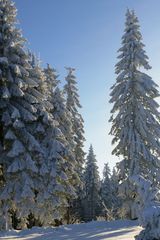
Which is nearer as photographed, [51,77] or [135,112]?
[135,112]

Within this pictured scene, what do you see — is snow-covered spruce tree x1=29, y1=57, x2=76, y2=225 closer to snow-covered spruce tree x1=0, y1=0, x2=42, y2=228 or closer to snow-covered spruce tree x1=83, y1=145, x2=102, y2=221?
snow-covered spruce tree x1=0, y1=0, x2=42, y2=228

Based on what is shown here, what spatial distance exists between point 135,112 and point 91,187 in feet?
116

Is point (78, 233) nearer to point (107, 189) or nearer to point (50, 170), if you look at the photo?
point (50, 170)

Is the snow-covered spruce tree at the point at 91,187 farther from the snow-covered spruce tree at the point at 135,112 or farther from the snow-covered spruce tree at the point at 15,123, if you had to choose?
the snow-covered spruce tree at the point at 15,123

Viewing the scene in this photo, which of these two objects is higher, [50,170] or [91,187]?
[91,187]

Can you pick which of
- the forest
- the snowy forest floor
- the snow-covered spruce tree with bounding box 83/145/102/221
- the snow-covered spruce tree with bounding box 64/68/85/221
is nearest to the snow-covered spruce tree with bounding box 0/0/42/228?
the forest

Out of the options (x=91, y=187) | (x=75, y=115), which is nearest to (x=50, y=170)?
(x=75, y=115)

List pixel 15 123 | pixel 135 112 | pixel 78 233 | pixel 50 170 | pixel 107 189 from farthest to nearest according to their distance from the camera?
pixel 107 189, pixel 135 112, pixel 50 170, pixel 15 123, pixel 78 233

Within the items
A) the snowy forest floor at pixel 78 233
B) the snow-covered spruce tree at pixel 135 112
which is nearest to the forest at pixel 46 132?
the snow-covered spruce tree at pixel 135 112

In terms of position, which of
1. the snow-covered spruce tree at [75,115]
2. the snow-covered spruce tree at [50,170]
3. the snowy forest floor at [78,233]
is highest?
the snow-covered spruce tree at [75,115]

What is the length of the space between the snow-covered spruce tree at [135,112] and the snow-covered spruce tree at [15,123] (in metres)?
6.91

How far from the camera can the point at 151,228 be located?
8703 mm

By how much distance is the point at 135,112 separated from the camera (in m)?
27.8

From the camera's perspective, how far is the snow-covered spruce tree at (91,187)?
60531 millimetres
